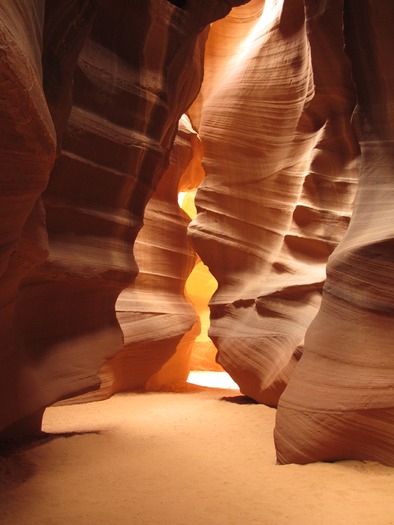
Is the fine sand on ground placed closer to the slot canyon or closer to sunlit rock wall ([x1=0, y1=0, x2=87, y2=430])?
the slot canyon

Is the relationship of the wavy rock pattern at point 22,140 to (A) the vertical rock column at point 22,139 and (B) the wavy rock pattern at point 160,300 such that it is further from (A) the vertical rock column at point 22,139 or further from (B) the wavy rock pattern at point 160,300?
(B) the wavy rock pattern at point 160,300

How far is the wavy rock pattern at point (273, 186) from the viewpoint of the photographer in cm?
706

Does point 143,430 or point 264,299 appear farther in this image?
point 264,299

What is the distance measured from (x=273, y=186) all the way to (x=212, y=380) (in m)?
5.97

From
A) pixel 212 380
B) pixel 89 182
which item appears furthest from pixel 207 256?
pixel 212 380

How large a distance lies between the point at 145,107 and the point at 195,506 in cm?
402

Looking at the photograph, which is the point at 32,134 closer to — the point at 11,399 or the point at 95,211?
the point at 11,399

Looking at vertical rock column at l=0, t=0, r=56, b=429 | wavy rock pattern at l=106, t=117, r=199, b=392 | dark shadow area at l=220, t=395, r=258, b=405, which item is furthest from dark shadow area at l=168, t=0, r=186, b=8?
dark shadow area at l=220, t=395, r=258, b=405

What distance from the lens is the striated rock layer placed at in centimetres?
421

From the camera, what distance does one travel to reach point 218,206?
887cm

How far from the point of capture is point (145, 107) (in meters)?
5.76

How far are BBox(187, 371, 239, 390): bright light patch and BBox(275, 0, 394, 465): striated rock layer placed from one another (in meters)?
6.70

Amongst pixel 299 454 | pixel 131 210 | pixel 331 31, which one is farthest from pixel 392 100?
pixel 299 454

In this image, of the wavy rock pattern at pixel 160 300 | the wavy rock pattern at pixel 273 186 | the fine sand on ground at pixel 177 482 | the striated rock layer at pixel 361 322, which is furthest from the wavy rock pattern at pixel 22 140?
the wavy rock pattern at pixel 160 300
